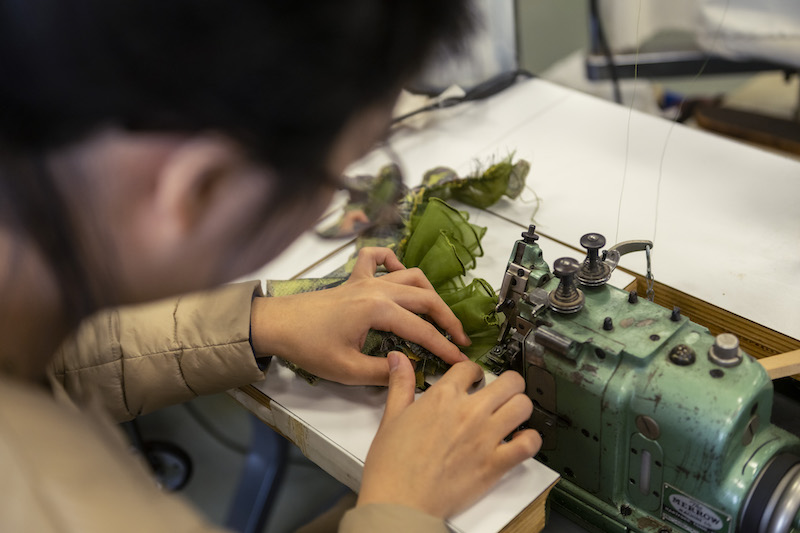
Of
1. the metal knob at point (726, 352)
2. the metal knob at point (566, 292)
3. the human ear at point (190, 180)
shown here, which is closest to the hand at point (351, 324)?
the metal knob at point (566, 292)

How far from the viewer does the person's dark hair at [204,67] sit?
1.19 feet

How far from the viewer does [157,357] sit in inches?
35.3

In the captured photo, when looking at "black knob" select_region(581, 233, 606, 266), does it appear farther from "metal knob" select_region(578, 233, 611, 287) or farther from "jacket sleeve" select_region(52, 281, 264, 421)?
"jacket sleeve" select_region(52, 281, 264, 421)

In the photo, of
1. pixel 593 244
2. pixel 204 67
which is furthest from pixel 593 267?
pixel 204 67

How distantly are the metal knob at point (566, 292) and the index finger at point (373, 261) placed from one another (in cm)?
26

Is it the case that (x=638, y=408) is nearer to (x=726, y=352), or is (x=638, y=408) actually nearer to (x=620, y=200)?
(x=726, y=352)

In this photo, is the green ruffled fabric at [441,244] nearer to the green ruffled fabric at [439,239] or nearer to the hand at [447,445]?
the green ruffled fabric at [439,239]

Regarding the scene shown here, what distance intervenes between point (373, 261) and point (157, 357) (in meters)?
0.30

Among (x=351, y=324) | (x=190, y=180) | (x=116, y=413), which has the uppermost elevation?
(x=190, y=180)

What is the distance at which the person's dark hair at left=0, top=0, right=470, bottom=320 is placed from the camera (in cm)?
36

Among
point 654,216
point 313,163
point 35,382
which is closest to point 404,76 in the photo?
point 313,163

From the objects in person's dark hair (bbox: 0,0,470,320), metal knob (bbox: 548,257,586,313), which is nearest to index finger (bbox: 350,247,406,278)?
metal knob (bbox: 548,257,586,313)

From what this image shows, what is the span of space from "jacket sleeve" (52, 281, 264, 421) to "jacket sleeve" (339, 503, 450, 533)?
276mm

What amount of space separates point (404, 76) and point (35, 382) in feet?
1.30
